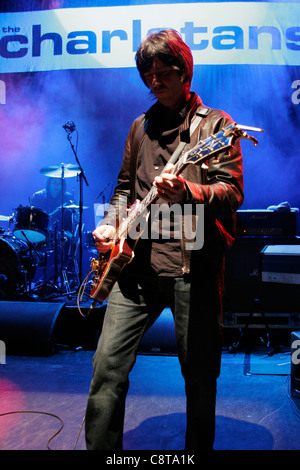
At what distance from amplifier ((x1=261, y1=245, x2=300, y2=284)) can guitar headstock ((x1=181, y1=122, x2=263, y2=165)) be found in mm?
1814

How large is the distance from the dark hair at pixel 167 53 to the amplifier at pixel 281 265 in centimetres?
179

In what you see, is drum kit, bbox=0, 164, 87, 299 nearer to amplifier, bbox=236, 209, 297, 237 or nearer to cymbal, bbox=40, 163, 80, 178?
cymbal, bbox=40, 163, 80, 178

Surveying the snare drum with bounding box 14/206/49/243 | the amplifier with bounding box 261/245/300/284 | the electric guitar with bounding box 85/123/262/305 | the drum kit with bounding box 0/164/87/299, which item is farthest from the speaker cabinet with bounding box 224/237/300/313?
the snare drum with bounding box 14/206/49/243

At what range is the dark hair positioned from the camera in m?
1.92

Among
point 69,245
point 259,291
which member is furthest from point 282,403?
point 69,245

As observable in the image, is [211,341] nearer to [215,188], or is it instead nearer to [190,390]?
[190,390]

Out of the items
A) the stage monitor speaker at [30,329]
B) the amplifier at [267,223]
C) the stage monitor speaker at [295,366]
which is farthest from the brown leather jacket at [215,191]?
the stage monitor speaker at [30,329]

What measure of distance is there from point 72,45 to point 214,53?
6.75 ft

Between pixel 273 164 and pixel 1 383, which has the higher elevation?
pixel 273 164

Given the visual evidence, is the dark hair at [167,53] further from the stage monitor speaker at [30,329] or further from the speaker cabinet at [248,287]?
the stage monitor speaker at [30,329]

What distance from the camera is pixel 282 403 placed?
10.3 ft

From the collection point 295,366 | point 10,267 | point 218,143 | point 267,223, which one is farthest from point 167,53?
point 10,267

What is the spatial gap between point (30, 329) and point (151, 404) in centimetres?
181

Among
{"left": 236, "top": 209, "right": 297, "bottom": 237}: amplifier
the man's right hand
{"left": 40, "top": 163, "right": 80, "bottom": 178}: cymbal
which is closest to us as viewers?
the man's right hand
